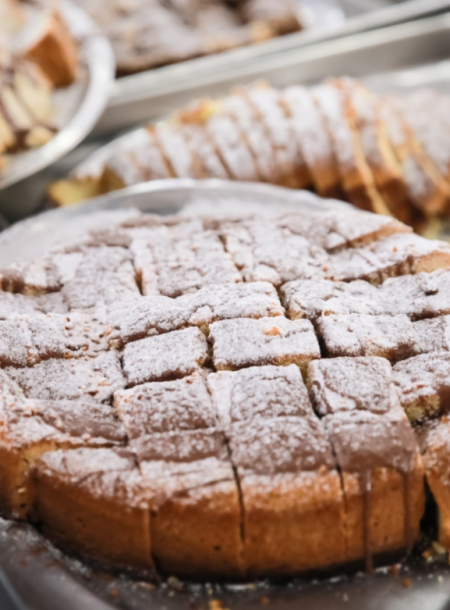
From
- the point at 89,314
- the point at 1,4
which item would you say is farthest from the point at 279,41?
the point at 89,314

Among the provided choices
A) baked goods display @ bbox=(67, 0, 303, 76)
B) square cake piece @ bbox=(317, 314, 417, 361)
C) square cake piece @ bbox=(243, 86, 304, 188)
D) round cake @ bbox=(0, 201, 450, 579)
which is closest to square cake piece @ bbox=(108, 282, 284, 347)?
round cake @ bbox=(0, 201, 450, 579)

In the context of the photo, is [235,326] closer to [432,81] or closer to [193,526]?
[193,526]

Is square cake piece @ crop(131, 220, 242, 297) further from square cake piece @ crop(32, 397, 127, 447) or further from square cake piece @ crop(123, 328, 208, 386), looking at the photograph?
square cake piece @ crop(32, 397, 127, 447)

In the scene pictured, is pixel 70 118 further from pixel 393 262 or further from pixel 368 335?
pixel 368 335

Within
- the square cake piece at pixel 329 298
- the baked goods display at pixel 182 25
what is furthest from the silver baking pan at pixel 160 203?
the baked goods display at pixel 182 25

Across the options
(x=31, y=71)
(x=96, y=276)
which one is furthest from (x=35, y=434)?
(x=31, y=71)
